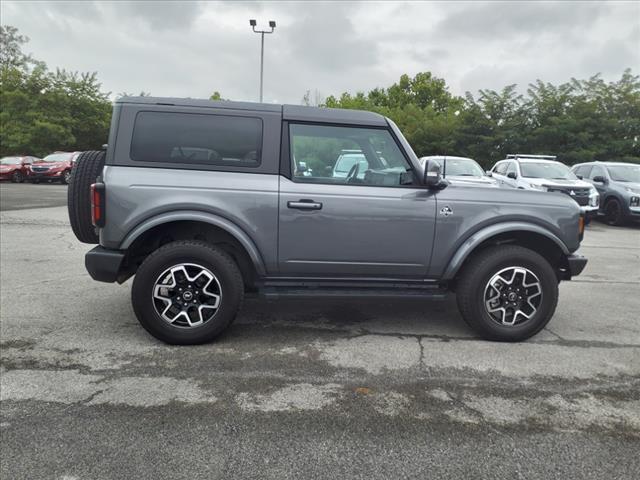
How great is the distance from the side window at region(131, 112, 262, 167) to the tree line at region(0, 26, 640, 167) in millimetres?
20949

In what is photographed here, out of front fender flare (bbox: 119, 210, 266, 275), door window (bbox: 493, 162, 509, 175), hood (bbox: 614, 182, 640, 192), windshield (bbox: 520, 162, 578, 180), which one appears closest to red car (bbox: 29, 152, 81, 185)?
door window (bbox: 493, 162, 509, 175)

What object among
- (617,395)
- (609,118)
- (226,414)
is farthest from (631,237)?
(609,118)

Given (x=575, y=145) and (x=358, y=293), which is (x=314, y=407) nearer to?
(x=358, y=293)

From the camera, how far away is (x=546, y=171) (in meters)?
13.1

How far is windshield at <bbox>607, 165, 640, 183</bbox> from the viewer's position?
1323cm

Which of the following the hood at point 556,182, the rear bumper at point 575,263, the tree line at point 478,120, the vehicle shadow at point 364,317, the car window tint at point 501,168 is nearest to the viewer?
the rear bumper at point 575,263

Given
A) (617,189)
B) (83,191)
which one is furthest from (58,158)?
(617,189)

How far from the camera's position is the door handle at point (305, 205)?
3.77m

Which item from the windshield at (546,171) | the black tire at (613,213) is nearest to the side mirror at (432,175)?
the windshield at (546,171)

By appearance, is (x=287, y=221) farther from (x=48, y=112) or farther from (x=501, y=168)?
(x=48, y=112)

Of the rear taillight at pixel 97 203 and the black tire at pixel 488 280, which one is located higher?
the rear taillight at pixel 97 203

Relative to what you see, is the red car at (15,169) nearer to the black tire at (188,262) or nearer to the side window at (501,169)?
the side window at (501,169)

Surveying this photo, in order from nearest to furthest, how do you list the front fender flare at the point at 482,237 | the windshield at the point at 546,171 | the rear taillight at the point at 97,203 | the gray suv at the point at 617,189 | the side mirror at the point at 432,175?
the rear taillight at the point at 97,203 < the side mirror at the point at 432,175 < the front fender flare at the point at 482,237 < the gray suv at the point at 617,189 < the windshield at the point at 546,171

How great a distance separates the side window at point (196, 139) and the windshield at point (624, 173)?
42.7ft
